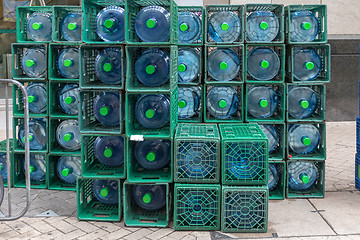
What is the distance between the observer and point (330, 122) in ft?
40.4

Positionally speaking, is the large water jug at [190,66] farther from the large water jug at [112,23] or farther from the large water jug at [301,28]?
the large water jug at [301,28]

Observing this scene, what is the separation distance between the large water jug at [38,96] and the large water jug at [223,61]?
2493 millimetres

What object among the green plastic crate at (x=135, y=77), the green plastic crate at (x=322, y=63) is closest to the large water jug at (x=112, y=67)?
the green plastic crate at (x=135, y=77)

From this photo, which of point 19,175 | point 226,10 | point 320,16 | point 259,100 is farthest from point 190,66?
point 19,175

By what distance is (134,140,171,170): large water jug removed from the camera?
5672mm

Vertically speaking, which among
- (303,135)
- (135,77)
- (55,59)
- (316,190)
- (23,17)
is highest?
(23,17)

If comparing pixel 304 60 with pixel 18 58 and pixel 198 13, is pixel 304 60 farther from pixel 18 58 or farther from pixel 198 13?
pixel 18 58

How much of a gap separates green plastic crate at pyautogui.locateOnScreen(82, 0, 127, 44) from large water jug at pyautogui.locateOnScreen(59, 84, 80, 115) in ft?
4.15

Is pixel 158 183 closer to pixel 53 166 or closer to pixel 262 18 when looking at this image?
pixel 53 166

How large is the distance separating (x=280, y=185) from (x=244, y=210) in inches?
58.6

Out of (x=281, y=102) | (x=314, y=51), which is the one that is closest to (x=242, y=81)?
(x=281, y=102)

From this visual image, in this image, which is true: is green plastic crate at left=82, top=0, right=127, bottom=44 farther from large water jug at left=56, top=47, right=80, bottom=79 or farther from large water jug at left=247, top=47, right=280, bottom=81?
large water jug at left=247, top=47, right=280, bottom=81

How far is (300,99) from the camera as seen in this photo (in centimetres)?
651

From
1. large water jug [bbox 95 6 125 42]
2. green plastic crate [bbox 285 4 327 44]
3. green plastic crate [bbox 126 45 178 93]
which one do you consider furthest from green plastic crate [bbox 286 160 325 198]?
large water jug [bbox 95 6 125 42]
